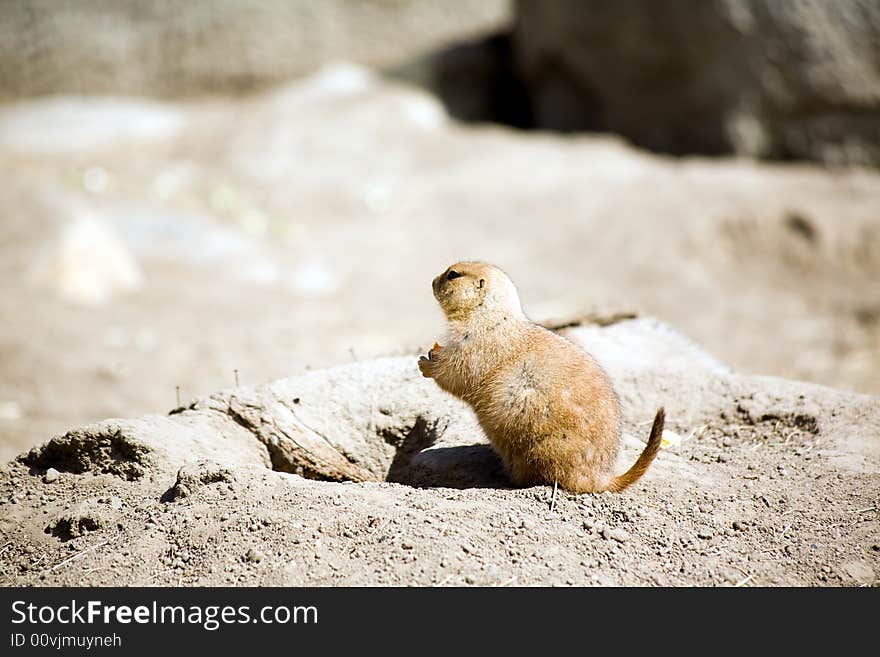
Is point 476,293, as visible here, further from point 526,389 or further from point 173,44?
point 173,44

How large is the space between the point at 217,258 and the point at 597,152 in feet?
18.0

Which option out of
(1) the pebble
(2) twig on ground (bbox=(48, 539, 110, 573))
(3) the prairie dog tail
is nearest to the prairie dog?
(3) the prairie dog tail

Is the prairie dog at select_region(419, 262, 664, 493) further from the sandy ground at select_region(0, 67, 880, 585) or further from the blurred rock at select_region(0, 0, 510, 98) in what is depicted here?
the blurred rock at select_region(0, 0, 510, 98)

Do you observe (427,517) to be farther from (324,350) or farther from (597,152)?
(597,152)

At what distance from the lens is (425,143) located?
42.0ft

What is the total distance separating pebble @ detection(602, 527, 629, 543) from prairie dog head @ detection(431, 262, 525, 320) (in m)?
0.91

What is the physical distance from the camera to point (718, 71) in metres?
11.8

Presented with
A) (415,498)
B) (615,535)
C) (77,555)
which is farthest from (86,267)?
(615,535)

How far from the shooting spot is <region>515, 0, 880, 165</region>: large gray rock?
36.0 feet

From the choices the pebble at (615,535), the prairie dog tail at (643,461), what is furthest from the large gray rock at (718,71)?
the pebble at (615,535)

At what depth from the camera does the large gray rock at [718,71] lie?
11.0 meters

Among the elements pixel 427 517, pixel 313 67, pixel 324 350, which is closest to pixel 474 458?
pixel 427 517

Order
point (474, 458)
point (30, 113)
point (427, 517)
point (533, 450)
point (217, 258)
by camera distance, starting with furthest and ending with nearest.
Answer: point (30, 113), point (217, 258), point (474, 458), point (533, 450), point (427, 517)

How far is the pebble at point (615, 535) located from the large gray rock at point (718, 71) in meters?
9.63
